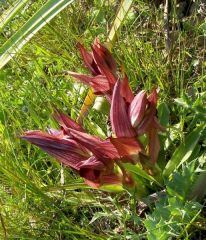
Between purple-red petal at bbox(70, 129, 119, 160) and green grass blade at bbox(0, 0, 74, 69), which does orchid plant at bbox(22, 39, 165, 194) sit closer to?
purple-red petal at bbox(70, 129, 119, 160)

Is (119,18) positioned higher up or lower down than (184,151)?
higher up

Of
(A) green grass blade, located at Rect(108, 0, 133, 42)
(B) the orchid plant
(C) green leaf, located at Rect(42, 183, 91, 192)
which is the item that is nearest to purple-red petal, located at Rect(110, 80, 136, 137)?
Result: (B) the orchid plant

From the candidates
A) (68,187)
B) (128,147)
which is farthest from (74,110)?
(128,147)

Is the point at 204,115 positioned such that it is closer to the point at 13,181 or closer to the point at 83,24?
the point at 13,181

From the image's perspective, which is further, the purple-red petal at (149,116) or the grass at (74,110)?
the grass at (74,110)

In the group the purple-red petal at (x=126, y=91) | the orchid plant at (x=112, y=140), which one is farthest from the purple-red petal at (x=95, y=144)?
the purple-red petal at (x=126, y=91)

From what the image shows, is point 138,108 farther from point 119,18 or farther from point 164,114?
point 119,18

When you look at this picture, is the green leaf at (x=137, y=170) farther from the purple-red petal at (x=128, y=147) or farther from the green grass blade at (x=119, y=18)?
the green grass blade at (x=119, y=18)
